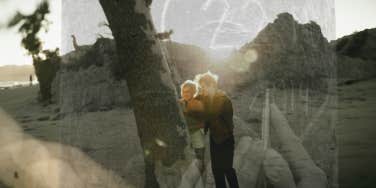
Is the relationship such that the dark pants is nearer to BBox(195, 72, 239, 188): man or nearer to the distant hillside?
BBox(195, 72, 239, 188): man

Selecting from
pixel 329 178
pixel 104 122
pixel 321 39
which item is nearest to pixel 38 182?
pixel 329 178

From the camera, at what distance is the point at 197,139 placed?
4363 mm

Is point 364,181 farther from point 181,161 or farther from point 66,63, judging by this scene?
point 66,63

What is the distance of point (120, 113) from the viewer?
41.5 ft

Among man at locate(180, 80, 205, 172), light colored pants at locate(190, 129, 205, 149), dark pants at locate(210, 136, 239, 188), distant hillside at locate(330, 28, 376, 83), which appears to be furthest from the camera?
distant hillside at locate(330, 28, 376, 83)

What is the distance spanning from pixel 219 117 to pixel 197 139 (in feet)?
1.99

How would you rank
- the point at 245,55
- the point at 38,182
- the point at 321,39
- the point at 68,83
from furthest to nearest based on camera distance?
the point at 321,39 < the point at 245,55 < the point at 68,83 < the point at 38,182

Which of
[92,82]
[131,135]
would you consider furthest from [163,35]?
[92,82]

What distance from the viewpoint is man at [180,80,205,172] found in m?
3.99

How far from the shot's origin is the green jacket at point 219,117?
12.6ft

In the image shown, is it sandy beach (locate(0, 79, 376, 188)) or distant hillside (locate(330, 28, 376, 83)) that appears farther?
distant hillside (locate(330, 28, 376, 83))

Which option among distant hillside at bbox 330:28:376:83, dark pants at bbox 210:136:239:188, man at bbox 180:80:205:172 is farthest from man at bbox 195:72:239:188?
distant hillside at bbox 330:28:376:83

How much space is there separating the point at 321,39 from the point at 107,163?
1334cm

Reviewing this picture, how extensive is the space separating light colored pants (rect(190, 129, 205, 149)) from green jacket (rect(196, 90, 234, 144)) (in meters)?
0.44
